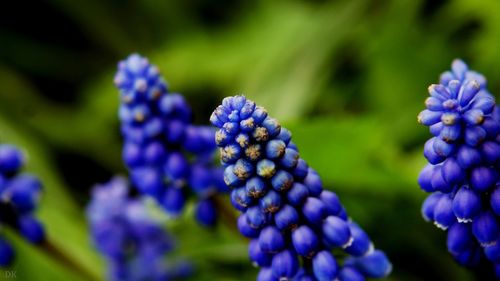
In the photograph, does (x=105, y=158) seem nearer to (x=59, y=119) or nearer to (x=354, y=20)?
(x=59, y=119)

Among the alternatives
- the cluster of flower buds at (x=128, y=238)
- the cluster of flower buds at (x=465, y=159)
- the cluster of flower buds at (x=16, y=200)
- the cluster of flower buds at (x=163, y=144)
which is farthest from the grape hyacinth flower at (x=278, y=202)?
the cluster of flower buds at (x=128, y=238)

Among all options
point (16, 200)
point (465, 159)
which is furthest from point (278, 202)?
point (16, 200)

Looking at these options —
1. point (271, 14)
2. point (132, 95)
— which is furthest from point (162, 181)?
point (271, 14)

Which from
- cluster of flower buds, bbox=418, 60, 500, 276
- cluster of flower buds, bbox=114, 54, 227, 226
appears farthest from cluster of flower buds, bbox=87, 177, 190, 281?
cluster of flower buds, bbox=418, 60, 500, 276

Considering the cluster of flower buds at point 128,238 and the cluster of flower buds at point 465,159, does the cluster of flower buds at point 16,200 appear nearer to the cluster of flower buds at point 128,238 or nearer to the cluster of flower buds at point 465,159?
the cluster of flower buds at point 128,238

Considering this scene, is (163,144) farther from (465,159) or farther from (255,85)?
(255,85)

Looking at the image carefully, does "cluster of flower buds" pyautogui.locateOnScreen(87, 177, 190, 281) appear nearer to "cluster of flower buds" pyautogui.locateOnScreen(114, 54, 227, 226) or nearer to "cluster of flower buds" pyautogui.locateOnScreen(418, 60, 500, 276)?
"cluster of flower buds" pyautogui.locateOnScreen(114, 54, 227, 226)
